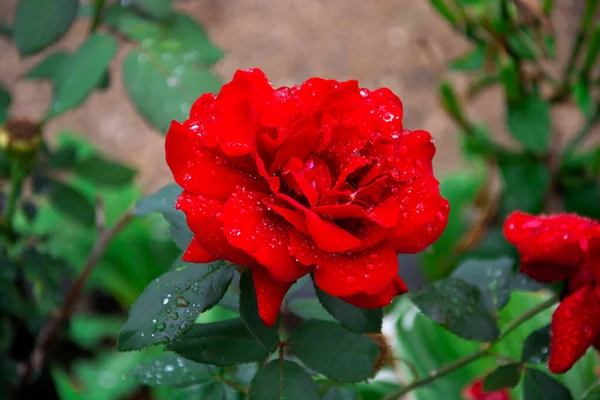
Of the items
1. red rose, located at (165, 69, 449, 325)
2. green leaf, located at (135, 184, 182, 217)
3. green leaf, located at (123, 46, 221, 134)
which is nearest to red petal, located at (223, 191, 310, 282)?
red rose, located at (165, 69, 449, 325)

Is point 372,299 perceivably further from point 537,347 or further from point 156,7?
point 156,7

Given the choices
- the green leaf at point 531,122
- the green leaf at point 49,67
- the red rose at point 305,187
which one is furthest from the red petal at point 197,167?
the green leaf at point 531,122

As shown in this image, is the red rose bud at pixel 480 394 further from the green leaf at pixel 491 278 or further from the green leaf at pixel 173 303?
the green leaf at pixel 173 303

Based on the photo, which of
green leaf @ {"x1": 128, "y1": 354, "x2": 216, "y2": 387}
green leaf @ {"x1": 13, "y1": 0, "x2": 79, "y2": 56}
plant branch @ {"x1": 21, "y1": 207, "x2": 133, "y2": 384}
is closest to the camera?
green leaf @ {"x1": 128, "y1": 354, "x2": 216, "y2": 387}

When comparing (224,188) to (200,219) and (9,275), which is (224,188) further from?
(9,275)

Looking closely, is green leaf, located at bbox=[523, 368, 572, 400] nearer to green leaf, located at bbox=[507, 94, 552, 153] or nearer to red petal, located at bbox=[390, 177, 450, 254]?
red petal, located at bbox=[390, 177, 450, 254]

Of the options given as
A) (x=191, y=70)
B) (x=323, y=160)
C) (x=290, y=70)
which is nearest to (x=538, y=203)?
(x=191, y=70)
